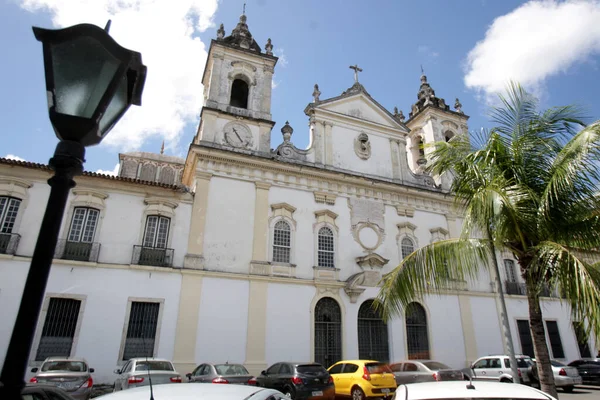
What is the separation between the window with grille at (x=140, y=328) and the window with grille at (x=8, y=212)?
537cm

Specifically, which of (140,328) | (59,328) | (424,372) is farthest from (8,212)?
(424,372)

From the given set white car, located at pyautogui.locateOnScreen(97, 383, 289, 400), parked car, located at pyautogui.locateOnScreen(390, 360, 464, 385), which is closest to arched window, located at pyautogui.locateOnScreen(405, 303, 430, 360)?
parked car, located at pyautogui.locateOnScreen(390, 360, 464, 385)

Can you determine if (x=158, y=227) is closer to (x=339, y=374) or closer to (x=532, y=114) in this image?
(x=339, y=374)

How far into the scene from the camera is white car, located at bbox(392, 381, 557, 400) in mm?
3377

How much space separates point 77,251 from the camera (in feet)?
48.8

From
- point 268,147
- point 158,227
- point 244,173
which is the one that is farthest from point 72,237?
point 268,147

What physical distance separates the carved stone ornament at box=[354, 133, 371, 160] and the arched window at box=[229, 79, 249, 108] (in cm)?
648

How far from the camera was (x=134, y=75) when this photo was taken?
2588 millimetres

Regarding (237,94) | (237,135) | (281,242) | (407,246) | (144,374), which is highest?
(237,94)

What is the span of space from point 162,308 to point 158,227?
3377 mm

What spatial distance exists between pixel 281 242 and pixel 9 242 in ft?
34.2

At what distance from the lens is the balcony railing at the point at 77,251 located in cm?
1470

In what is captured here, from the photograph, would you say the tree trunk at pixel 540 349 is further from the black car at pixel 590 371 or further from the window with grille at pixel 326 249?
the black car at pixel 590 371

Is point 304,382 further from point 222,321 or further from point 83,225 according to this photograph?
point 83,225
